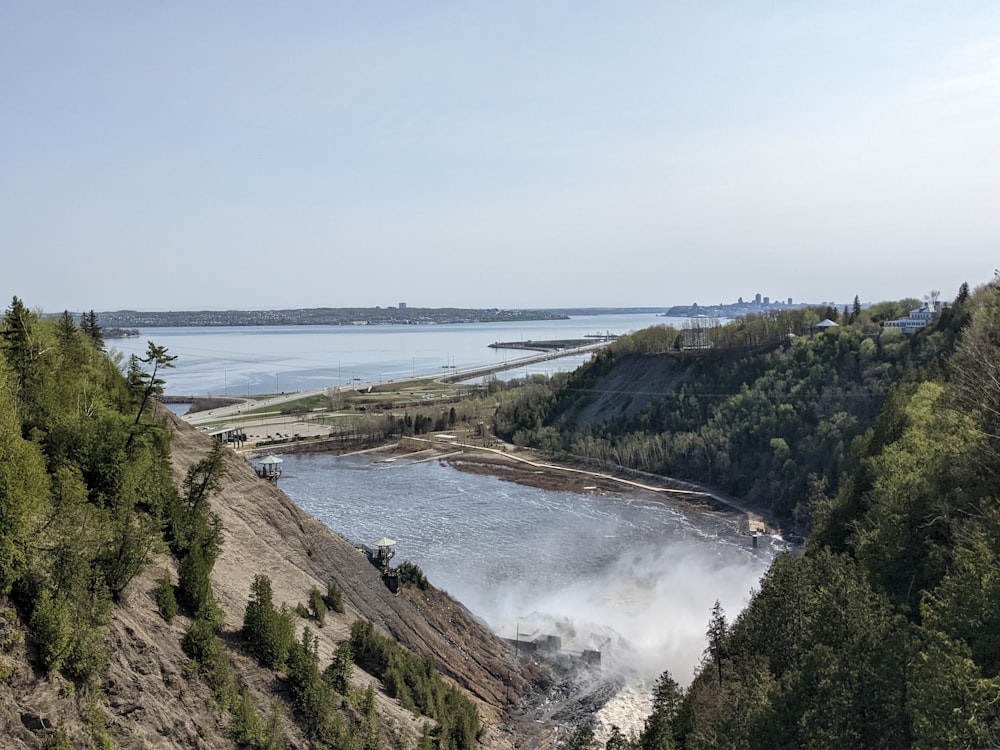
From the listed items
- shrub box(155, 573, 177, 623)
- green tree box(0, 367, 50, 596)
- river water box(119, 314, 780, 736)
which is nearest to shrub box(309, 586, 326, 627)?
shrub box(155, 573, 177, 623)

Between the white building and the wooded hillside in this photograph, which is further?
the white building

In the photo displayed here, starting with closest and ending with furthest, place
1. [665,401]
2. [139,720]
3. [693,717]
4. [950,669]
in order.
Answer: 1. [950,669]
2. [139,720]
3. [693,717]
4. [665,401]

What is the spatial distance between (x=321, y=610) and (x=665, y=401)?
71.9m

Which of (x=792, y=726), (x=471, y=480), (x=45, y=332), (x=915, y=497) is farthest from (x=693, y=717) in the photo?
(x=471, y=480)

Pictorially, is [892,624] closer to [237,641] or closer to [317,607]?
[237,641]

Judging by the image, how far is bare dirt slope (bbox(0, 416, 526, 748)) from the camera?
14.1 meters

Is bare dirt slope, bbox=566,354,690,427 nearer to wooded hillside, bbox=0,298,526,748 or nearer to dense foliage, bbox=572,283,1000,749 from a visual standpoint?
dense foliage, bbox=572,283,1000,749

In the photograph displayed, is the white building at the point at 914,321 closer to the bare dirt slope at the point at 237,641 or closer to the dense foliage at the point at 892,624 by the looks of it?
the dense foliage at the point at 892,624

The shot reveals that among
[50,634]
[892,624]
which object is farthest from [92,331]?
[892,624]

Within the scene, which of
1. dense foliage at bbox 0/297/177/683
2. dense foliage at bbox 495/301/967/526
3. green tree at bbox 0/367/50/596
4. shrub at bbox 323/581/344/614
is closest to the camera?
green tree at bbox 0/367/50/596

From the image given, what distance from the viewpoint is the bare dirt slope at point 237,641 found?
14.1 metres

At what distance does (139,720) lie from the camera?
50.5ft

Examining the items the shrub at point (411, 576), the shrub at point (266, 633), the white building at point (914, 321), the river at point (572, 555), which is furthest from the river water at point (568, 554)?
the white building at point (914, 321)

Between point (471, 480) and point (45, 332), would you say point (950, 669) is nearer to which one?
point (45, 332)
